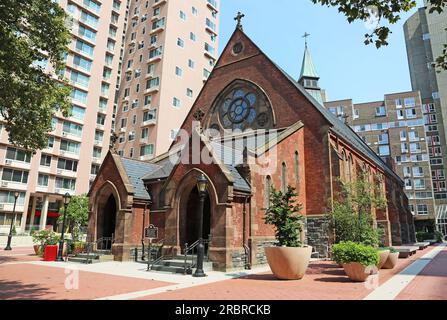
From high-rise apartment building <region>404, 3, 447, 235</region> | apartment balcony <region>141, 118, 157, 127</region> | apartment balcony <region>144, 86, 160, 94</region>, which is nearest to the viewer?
apartment balcony <region>141, 118, 157, 127</region>

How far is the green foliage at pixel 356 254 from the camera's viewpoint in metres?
12.7

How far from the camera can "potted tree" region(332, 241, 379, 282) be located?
41.2 feet

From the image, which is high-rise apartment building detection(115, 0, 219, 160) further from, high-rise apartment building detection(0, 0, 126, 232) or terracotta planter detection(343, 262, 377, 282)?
terracotta planter detection(343, 262, 377, 282)

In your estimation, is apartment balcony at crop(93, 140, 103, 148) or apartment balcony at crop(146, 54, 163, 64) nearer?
apartment balcony at crop(146, 54, 163, 64)

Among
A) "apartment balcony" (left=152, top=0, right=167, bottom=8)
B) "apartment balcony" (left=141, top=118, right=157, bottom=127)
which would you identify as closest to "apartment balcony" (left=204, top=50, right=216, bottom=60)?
"apartment balcony" (left=152, top=0, right=167, bottom=8)

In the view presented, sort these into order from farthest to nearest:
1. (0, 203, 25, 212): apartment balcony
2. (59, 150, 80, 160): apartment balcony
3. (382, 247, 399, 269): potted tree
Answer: (59, 150, 80, 160): apartment balcony → (0, 203, 25, 212): apartment balcony → (382, 247, 399, 269): potted tree

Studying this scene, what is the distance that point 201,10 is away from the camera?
64.8 metres

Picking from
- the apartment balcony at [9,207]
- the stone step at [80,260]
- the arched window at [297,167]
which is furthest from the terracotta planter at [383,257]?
the apartment balcony at [9,207]

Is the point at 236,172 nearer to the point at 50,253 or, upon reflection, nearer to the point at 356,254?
the point at 356,254

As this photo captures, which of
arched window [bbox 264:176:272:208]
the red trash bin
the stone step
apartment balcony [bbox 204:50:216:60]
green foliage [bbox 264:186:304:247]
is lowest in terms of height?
the stone step

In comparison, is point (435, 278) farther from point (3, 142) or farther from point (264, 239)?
point (3, 142)

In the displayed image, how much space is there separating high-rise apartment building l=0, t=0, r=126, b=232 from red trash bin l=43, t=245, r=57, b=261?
32.3 meters

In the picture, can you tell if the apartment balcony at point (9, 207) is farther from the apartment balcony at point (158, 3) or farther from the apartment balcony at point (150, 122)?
the apartment balcony at point (158, 3)

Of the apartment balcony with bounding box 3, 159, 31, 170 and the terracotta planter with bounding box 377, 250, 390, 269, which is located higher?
the apartment balcony with bounding box 3, 159, 31, 170
